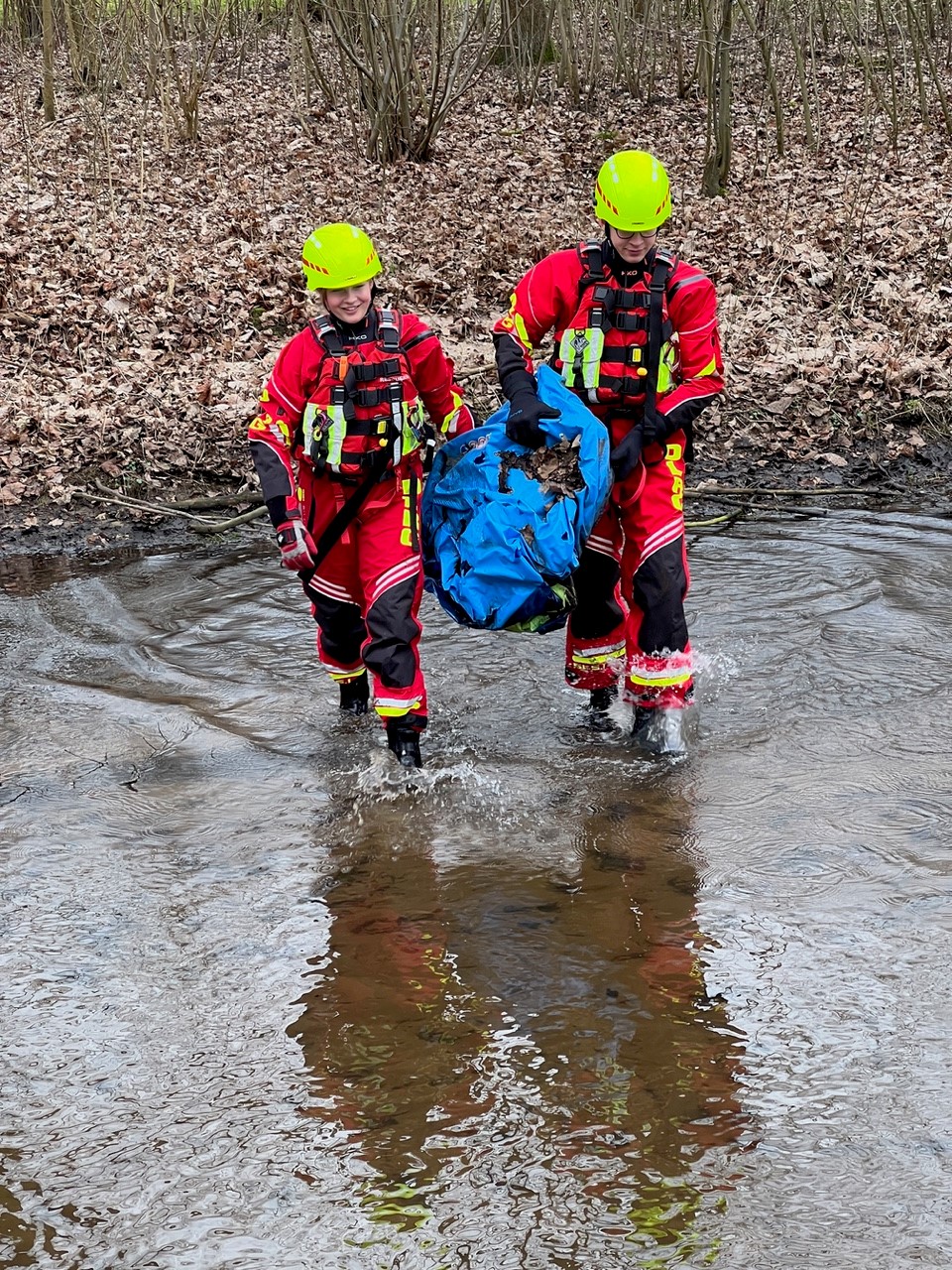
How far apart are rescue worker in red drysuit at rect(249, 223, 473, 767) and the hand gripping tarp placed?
0.18m

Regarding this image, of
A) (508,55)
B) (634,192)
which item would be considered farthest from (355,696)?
(508,55)

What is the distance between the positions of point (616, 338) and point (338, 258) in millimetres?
1173

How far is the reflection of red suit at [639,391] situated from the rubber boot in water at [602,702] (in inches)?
15.5

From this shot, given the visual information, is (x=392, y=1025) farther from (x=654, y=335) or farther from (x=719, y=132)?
(x=719, y=132)

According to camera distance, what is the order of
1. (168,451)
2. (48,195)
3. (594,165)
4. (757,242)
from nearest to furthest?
1. (168,451)
2. (757,242)
3. (48,195)
4. (594,165)

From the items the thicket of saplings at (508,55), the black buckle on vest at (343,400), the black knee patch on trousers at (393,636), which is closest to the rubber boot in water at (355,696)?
the black knee patch on trousers at (393,636)

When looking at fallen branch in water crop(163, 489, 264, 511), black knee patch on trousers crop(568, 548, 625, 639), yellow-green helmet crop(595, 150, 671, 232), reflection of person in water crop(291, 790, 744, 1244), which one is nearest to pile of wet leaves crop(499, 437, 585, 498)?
black knee patch on trousers crop(568, 548, 625, 639)

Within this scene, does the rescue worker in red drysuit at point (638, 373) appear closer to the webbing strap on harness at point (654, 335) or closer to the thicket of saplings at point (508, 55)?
the webbing strap on harness at point (654, 335)

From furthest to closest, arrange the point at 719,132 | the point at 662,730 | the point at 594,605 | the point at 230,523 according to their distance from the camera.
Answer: the point at 719,132 → the point at 230,523 → the point at 594,605 → the point at 662,730

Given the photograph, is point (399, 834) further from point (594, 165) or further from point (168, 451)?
point (594, 165)

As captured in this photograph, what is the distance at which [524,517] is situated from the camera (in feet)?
17.2

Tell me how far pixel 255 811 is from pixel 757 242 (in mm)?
10324

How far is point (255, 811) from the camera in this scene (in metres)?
5.36

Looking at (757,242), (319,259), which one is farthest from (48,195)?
(319,259)
